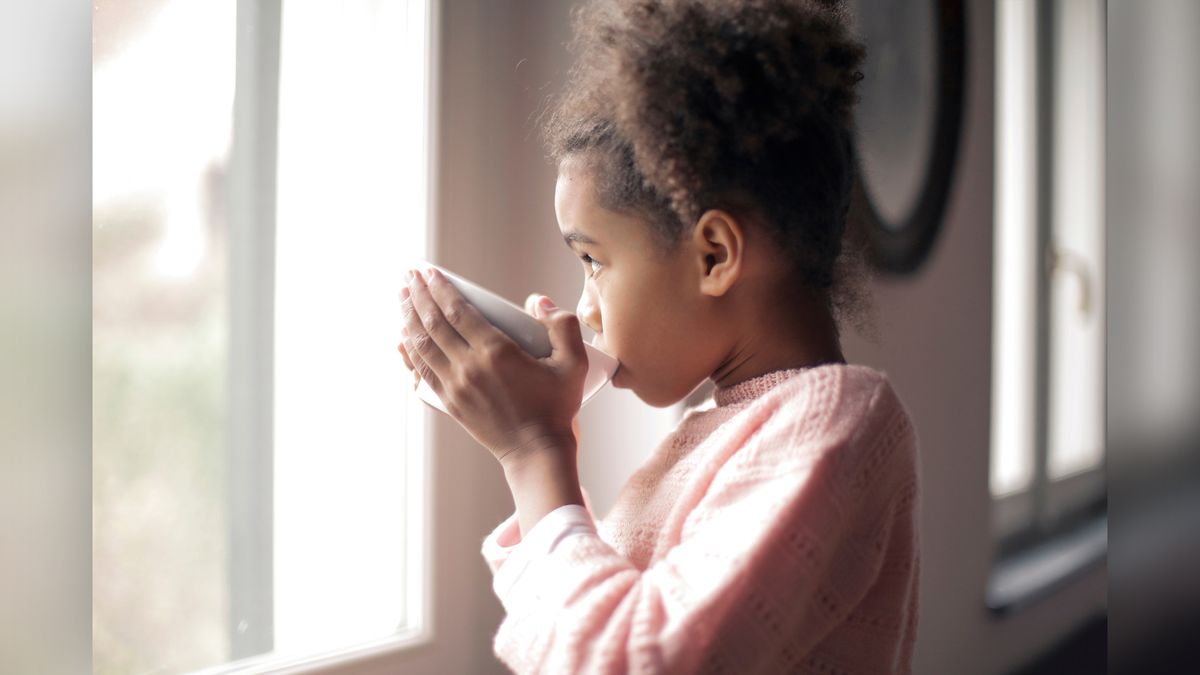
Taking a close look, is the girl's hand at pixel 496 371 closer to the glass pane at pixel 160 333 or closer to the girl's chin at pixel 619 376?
the girl's chin at pixel 619 376

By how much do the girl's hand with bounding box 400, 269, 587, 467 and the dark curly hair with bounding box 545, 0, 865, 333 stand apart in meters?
0.12

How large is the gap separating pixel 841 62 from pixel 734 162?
0.14 meters

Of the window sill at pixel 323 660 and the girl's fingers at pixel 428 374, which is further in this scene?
the window sill at pixel 323 660

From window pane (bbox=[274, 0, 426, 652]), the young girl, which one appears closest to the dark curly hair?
the young girl

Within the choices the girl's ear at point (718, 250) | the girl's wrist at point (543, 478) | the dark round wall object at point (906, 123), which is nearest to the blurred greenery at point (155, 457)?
the girl's wrist at point (543, 478)

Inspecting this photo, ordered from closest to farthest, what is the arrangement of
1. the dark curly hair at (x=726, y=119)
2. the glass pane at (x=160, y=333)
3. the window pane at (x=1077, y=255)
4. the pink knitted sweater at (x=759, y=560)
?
the pink knitted sweater at (x=759, y=560), the dark curly hair at (x=726, y=119), the glass pane at (x=160, y=333), the window pane at (x=1077, y=255)

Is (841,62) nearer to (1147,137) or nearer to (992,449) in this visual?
(1147,137)

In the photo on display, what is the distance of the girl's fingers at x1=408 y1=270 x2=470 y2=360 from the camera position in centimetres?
65

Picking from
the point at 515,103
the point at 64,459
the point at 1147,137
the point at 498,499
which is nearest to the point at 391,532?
the point at 498,499

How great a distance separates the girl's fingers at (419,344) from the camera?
2.17 feet

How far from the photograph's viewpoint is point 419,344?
0.67m

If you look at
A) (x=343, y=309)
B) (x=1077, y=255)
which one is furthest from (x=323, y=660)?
(x=1077, y=255)

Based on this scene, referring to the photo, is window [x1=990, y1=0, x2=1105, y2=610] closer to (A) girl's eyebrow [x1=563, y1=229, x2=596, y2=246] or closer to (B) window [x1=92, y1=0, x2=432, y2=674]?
(A) girl's eyebrow [x1=563, y1=229, x2=596, y2=246]

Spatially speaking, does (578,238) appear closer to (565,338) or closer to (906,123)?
(565,338)
